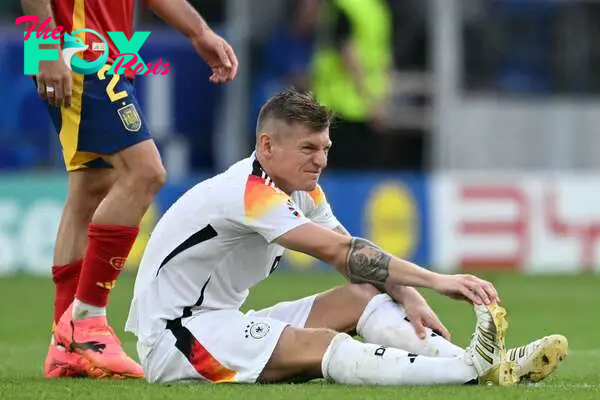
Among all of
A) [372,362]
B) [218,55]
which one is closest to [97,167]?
[218,55]

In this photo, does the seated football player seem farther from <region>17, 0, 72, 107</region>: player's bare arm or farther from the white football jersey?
<region>17, 0, 72, 107</region>: player's bare arm

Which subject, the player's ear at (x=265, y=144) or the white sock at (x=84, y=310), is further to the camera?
the white sock at (x=84, y=310)

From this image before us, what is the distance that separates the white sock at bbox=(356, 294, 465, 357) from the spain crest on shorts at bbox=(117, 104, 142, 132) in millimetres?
1367

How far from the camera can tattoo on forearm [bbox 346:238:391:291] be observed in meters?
6.09

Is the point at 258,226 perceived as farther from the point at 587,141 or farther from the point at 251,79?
the point at 587,141

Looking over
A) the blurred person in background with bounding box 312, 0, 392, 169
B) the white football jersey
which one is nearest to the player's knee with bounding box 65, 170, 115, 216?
the white football jersey

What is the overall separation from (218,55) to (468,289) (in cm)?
234

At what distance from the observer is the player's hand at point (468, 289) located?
18.9 feet

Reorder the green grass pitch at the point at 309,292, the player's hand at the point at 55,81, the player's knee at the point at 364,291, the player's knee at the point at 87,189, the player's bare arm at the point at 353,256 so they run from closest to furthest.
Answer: the green grass pitch at the point at 309,292, the player's bare arm at the point at 353,256, the player's knee at the point at 364,291, the player's hand at the point at 55,81, the player's knee at the point at 87,189

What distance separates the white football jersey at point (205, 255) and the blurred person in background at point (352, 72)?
334 inches

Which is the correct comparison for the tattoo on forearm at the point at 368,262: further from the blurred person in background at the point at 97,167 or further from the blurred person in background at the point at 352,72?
the blurred person in background at the point at 352,72

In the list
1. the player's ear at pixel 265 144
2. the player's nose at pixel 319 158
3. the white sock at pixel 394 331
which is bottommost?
the white sock at pixel 394 331

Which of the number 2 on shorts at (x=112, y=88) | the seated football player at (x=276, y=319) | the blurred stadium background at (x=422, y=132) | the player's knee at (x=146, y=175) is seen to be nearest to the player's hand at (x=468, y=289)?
the seated football player at (x=276, y=319)

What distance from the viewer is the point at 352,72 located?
15.1 meters
